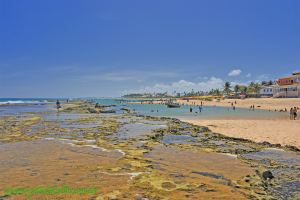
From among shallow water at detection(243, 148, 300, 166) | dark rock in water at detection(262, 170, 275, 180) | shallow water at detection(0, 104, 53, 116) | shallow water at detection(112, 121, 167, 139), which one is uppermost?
dark rock in water at detection(262, 170, 275, 180)

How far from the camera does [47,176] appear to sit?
1381 cm

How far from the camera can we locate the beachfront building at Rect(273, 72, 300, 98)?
102m

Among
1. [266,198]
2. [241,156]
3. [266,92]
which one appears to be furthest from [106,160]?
[266,92]

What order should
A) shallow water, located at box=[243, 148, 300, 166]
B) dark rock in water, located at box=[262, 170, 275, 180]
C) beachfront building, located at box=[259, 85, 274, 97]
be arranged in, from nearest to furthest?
dark rock in water, located at box=[262, 170, 275, 180] < shallow water, located at box=[243, 148, 300, 166] < beachfront building, located at box=[259, 85, 274, 97]

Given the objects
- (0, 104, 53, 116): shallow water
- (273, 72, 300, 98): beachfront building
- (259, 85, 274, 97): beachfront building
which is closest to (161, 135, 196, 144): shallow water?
(0, 104, 53, 116): shallow water

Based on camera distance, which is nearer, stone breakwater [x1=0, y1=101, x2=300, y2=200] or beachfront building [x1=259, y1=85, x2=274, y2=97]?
stone breakwater [x1=0, y1=101, x2=300, y2=200]

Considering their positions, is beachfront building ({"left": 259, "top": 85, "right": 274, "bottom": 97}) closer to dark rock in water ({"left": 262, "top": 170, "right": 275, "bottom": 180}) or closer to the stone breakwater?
the stone breakwater

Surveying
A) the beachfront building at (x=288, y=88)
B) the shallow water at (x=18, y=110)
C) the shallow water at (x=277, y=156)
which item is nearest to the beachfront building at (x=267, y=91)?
the beachfront building at (x=288, y=88)

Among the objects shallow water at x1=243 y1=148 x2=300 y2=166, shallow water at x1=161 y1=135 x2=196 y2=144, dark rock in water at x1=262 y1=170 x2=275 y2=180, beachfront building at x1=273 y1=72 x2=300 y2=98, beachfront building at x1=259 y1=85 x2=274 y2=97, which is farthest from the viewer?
beachfront building at x1=259 y1=85 x2=274 y2=97

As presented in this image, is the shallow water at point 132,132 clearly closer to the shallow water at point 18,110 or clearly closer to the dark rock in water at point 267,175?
the dark rock in water at point 267,175

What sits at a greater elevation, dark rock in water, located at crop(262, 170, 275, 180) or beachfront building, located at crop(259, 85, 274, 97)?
beachfront building, located at crop(259, 85, 274, 97)

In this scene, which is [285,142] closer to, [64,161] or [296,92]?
[64,161]

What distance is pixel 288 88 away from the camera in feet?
344

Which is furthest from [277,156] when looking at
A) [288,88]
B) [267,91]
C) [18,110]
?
[267,91]
